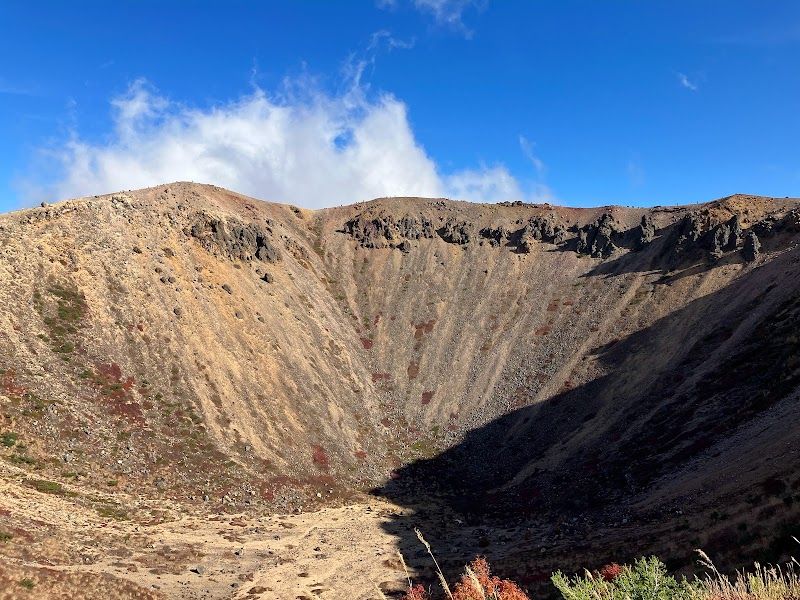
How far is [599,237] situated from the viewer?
112375 mm

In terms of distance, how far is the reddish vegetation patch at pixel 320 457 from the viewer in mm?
66856

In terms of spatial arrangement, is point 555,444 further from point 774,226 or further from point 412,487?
point 774,226

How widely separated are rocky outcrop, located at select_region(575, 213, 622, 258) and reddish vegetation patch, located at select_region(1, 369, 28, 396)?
108 m

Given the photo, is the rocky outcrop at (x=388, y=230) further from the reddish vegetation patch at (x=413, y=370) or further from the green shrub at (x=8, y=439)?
the green shrub at (x=8, y=439)

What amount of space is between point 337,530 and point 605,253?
289 feet

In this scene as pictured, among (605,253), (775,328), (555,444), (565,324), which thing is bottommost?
(555,444)

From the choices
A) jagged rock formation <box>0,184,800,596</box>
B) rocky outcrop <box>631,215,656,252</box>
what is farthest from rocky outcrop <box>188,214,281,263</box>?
rocky outcrop <box>631,215,656,252</box>

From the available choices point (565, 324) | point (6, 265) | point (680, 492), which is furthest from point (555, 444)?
point (6, 265)

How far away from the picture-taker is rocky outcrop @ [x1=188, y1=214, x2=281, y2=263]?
92.9m

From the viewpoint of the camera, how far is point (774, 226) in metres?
86.4

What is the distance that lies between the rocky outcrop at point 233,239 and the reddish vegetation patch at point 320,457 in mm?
44795

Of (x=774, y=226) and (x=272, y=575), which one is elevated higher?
(x=774, y=226)

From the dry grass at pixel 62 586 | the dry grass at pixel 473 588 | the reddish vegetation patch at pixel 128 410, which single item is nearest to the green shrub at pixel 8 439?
the reddish vegetation patch at pixel 128 410

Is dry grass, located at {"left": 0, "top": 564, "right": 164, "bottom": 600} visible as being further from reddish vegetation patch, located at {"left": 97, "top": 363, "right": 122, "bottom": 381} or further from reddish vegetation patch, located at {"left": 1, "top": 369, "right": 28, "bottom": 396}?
reddish vegetation patch, located at {"left": 97, "top": 363, "right": 122, "bottom": 381}
